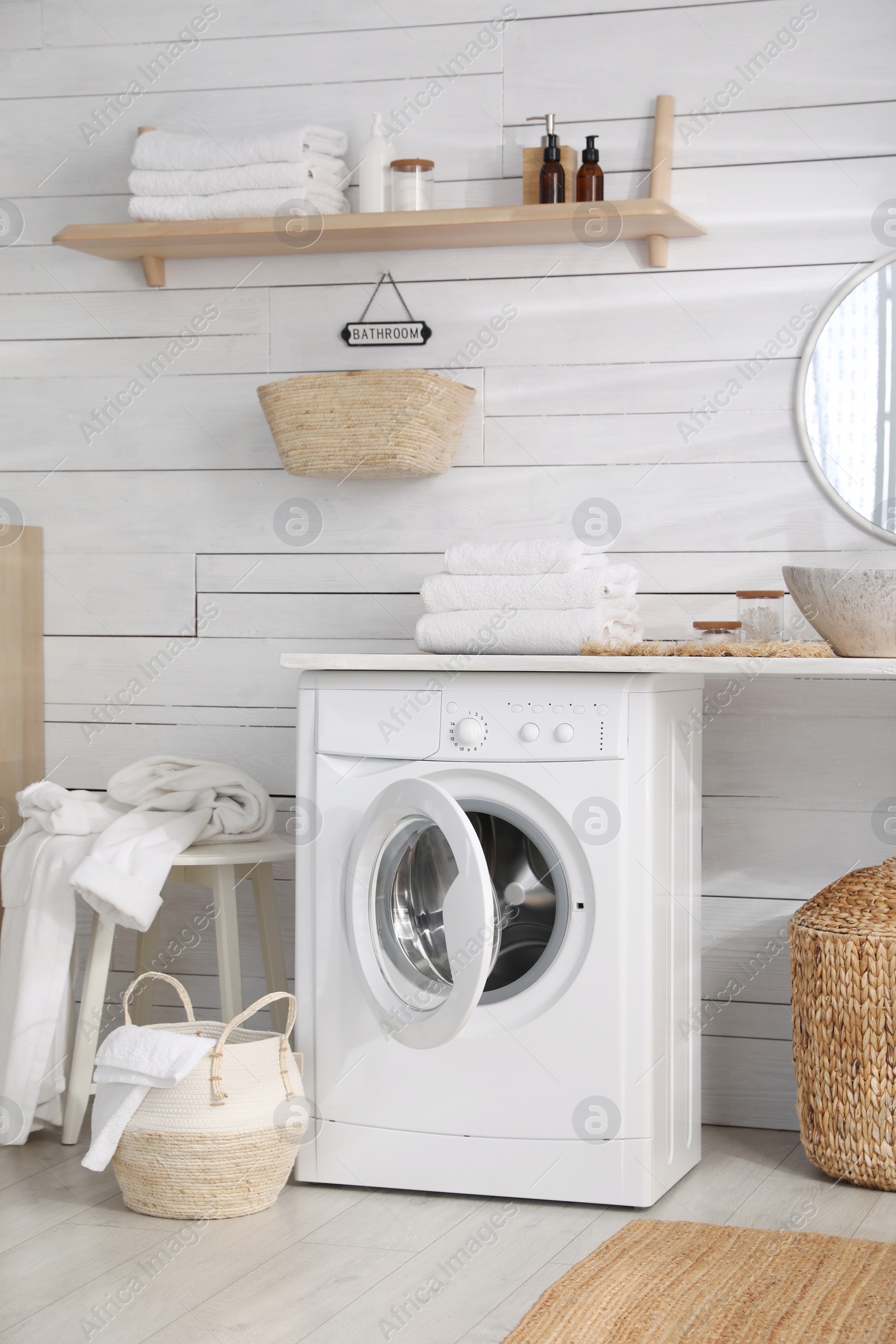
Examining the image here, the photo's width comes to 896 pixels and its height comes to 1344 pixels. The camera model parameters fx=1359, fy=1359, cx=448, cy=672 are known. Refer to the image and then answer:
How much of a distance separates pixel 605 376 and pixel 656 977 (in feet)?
4.05

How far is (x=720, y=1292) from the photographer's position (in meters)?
1.86

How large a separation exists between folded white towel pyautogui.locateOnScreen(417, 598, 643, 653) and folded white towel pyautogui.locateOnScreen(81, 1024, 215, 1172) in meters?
0.80

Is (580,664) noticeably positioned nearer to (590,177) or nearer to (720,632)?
(720,632)

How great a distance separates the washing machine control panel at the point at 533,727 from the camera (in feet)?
7.26

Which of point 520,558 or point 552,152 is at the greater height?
point 552,152

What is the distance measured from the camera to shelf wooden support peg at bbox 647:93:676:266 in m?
2.69

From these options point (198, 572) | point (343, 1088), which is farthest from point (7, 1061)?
point (198, 572)

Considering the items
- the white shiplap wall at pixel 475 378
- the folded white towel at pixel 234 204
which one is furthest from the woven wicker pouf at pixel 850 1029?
the folded white towel at pixel 234 204

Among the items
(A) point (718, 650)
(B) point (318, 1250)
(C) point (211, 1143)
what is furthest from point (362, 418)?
(B) point (318, 1250)

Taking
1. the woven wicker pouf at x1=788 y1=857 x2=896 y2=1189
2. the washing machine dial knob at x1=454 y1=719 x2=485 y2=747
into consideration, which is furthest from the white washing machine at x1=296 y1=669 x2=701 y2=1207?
the woven wicker pouf at x1=788 y1=857 x2=896 y2=1189

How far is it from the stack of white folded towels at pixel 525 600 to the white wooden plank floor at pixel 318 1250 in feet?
3.10

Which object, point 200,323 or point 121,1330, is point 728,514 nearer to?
point 200,323

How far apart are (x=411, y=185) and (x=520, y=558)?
86 cm

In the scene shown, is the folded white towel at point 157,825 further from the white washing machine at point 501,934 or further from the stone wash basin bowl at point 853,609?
the stone wash basin bowl at point 853,609
